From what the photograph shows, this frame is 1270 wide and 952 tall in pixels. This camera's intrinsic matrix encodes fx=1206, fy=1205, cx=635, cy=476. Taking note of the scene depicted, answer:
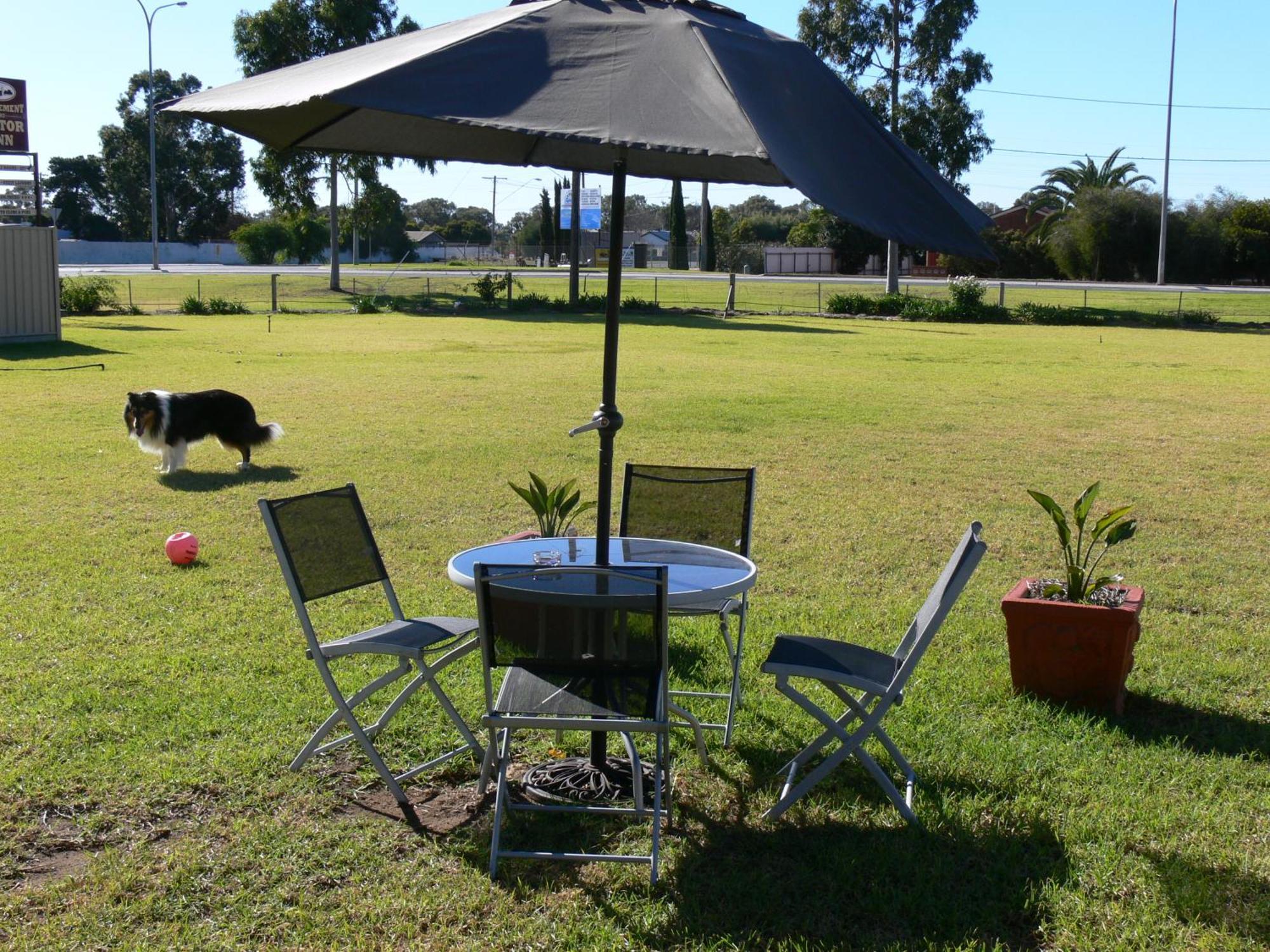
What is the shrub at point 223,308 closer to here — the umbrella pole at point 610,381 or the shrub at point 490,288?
the shrub at point 490,288

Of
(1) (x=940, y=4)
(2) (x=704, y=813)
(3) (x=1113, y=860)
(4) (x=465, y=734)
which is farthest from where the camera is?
(1) (x=940, y=4)

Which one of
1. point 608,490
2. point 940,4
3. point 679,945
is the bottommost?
point 679,945

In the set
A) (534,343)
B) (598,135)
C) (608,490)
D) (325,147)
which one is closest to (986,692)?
(608,490)

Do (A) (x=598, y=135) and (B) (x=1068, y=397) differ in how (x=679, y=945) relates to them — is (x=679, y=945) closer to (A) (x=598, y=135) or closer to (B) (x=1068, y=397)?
(A) (x=598, y=135)

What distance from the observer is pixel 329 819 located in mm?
3885

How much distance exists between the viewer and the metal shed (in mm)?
21359

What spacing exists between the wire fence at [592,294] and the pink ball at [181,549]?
26.6 metres

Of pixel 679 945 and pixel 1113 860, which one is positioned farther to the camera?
pixel 1113 860

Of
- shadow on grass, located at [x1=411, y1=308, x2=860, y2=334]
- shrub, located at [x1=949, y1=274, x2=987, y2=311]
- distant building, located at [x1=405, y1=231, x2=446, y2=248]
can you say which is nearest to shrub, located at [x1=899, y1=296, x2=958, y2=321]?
shrub, located at [x1=949, y1=274, x2=987, y2=311]

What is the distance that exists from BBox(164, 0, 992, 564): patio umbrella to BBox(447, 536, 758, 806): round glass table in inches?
16.8

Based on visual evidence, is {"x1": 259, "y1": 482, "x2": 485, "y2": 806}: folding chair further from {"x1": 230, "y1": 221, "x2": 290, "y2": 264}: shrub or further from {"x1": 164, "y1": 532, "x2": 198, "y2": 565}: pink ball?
{"x1": 230, "y1": 221, "x2": 290, "y2": 264}: shrub

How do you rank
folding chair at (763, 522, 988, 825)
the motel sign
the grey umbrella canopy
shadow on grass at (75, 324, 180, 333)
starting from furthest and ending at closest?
shadow on grass at (75, 324, 180, 333)
the motel sign
folding chair at (763, 522, 988, 825)
the grey umbrella canopy

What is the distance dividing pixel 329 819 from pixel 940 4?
138ft

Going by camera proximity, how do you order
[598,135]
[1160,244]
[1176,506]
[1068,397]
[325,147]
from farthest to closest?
[1160,244]
[1068,397]
[1176,506]
[325,147]
[598,135]
